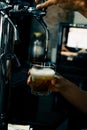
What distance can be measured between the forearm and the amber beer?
0.31 m

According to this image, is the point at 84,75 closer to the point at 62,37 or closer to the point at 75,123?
the point at 62,37

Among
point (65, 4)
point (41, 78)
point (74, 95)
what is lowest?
point (74, 95)

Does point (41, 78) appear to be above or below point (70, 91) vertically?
above

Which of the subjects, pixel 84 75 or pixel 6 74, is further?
pixel 84 75

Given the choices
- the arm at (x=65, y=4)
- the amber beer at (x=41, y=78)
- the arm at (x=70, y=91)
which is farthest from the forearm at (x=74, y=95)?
the arm at (x=65, y=4)

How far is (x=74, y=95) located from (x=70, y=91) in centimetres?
6

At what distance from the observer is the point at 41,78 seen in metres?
1.37

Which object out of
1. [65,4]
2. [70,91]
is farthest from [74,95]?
[65,4]

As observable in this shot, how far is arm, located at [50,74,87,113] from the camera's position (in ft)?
5.32

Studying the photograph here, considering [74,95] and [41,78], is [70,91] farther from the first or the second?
[41,78]

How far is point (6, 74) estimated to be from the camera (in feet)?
3.95

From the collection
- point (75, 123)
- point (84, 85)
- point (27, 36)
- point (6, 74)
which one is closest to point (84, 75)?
point (84, 85)

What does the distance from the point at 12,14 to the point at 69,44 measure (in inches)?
99.9

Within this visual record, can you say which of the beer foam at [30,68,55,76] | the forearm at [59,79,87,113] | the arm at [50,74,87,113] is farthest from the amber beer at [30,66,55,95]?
the forearm at [59,79,87,113]
